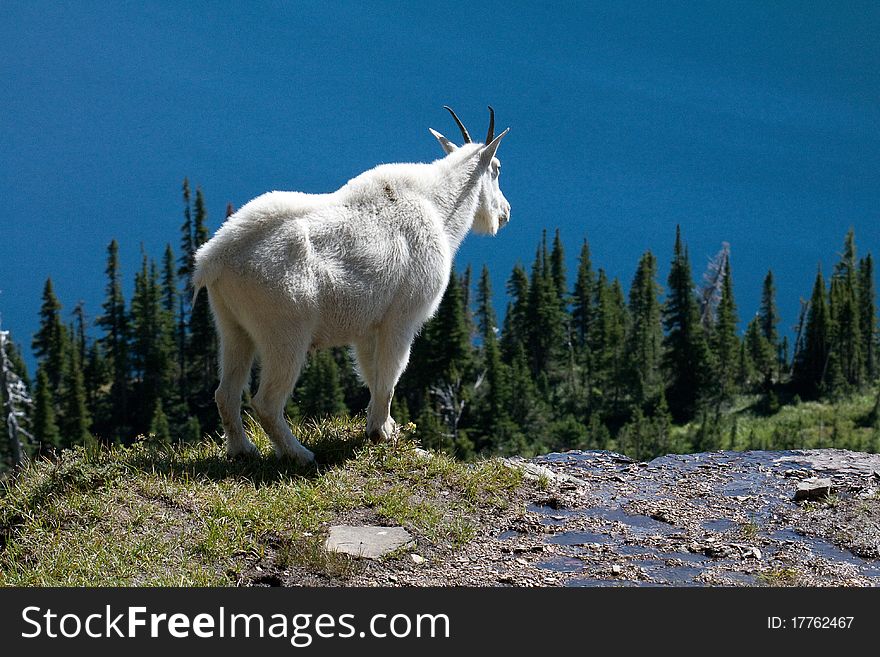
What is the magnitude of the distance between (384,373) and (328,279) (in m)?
1.28

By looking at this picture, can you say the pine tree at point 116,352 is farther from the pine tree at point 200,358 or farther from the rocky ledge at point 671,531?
the rocky ledge at point 671,531

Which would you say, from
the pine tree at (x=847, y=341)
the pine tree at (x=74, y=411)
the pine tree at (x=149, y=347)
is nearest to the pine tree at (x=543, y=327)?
the pine tree at (x=847, y=341)

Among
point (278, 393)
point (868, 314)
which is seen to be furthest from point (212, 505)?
point (868, 314)

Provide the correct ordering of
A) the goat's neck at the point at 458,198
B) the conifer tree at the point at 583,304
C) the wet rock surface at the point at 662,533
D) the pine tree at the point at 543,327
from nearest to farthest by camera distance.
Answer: the wet rock surface at the point at 662,533 → the goat's neck at the point at 458,198 → the pine tree at the point at 543,327 → the conifer tree at the point at 583,304

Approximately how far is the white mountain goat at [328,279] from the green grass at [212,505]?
454mm

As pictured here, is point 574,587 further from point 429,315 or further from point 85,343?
point 85,343

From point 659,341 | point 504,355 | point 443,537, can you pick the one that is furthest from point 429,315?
point 659,341

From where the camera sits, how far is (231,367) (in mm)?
8289

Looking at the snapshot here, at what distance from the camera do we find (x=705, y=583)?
21.6 ft

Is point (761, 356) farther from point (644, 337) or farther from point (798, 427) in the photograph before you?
point (798, 427)

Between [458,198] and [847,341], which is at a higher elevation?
[458,198]

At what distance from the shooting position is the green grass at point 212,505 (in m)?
6.54

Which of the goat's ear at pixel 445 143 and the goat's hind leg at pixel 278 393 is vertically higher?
the goat's ear at pixel 445 143

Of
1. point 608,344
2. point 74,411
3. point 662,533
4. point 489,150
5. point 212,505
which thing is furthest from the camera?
point 608,344
